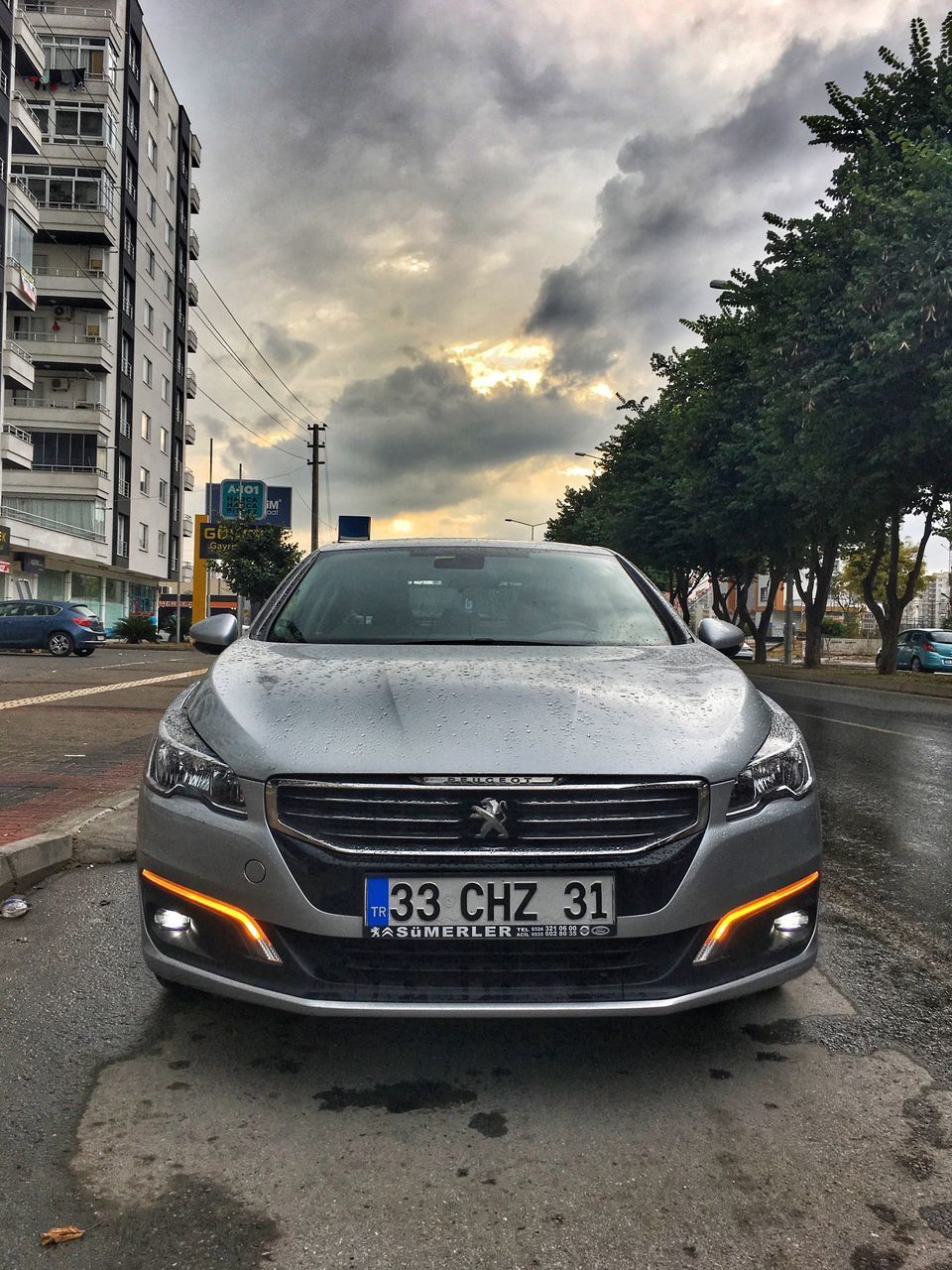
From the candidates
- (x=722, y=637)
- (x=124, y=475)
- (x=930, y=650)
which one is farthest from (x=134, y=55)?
(x=722, y=637)

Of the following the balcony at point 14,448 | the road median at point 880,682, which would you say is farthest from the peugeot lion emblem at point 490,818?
the balcony at point 14,448

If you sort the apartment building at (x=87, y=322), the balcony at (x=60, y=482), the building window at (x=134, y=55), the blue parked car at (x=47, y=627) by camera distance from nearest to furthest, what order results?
the blue parked car at (x=47, y=627), the apartment building at (x=87, y=322), the balcony at (x=60, y=482), the building window at (x=134, y=55)

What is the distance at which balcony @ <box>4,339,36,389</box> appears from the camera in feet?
121

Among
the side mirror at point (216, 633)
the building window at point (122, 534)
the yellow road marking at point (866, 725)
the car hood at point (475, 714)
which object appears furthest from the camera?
the building window at point (122, 534)

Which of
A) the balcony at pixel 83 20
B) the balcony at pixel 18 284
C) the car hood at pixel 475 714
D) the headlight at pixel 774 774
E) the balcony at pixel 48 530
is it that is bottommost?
the headlight at pixel 774 774

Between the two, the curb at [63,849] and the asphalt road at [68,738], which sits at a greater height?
the curb at [63,849]

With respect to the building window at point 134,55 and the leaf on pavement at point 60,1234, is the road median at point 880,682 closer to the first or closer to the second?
the leaf on pavement at point 60,1234

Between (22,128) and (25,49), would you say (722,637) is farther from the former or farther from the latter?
(25,49)

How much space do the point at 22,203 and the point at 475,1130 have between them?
129 ft

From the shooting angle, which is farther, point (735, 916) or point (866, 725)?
point (866, 725)

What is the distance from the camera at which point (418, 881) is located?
2.48m

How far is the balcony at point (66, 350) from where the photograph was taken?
46.6 metres

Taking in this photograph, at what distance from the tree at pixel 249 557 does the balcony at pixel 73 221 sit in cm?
1763

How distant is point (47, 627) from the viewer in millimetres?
27047
